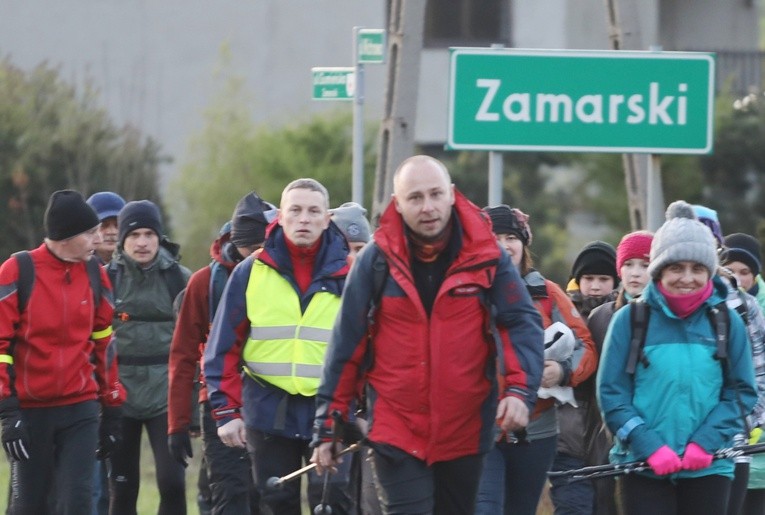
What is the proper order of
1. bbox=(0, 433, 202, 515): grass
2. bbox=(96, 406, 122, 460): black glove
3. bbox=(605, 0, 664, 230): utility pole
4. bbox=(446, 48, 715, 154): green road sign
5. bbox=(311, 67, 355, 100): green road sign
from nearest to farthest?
bbox=(96, 406, 122, 460): black glove < bbox=(446, 48, 715, 154): green road sign < bbox=(0, 433, 202, 515): grass < bbox=(605, 0, 664, 230): utility pole < bbox=(311, 67, 355, 100): green road sign

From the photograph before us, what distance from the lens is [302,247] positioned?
7.50m

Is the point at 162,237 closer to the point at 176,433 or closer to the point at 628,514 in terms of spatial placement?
the point at 176,433

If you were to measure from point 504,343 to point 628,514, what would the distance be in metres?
0.95

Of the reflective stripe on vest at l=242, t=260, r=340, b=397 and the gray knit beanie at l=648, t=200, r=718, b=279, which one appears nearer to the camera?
the gray knit beanie at l=648, t=200, r=718, b=279

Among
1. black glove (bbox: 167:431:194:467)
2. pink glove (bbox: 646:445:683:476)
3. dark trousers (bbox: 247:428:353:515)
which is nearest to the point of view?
pink glove (bbox: 646:445:683:476)

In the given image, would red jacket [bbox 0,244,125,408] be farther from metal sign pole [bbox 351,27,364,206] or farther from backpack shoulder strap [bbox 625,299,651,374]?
metal sign pole [bbox 351,27,364,206]

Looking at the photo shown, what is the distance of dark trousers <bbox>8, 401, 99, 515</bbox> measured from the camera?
8.29 meters

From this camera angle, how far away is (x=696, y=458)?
21.1 ft

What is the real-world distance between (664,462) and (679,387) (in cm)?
29

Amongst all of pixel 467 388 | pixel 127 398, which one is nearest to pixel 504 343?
pixel 467 388

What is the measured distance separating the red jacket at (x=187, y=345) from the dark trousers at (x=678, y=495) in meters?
2.64

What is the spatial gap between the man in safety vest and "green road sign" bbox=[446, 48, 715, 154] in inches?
107

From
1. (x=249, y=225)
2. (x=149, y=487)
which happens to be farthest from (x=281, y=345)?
(x=149, y=487)

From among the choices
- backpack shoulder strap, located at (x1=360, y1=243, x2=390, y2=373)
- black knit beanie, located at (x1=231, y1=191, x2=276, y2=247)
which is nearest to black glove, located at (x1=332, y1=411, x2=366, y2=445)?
backpack shoulder strap, located at (x1=360, y1=243, x2=390, y2=373)
